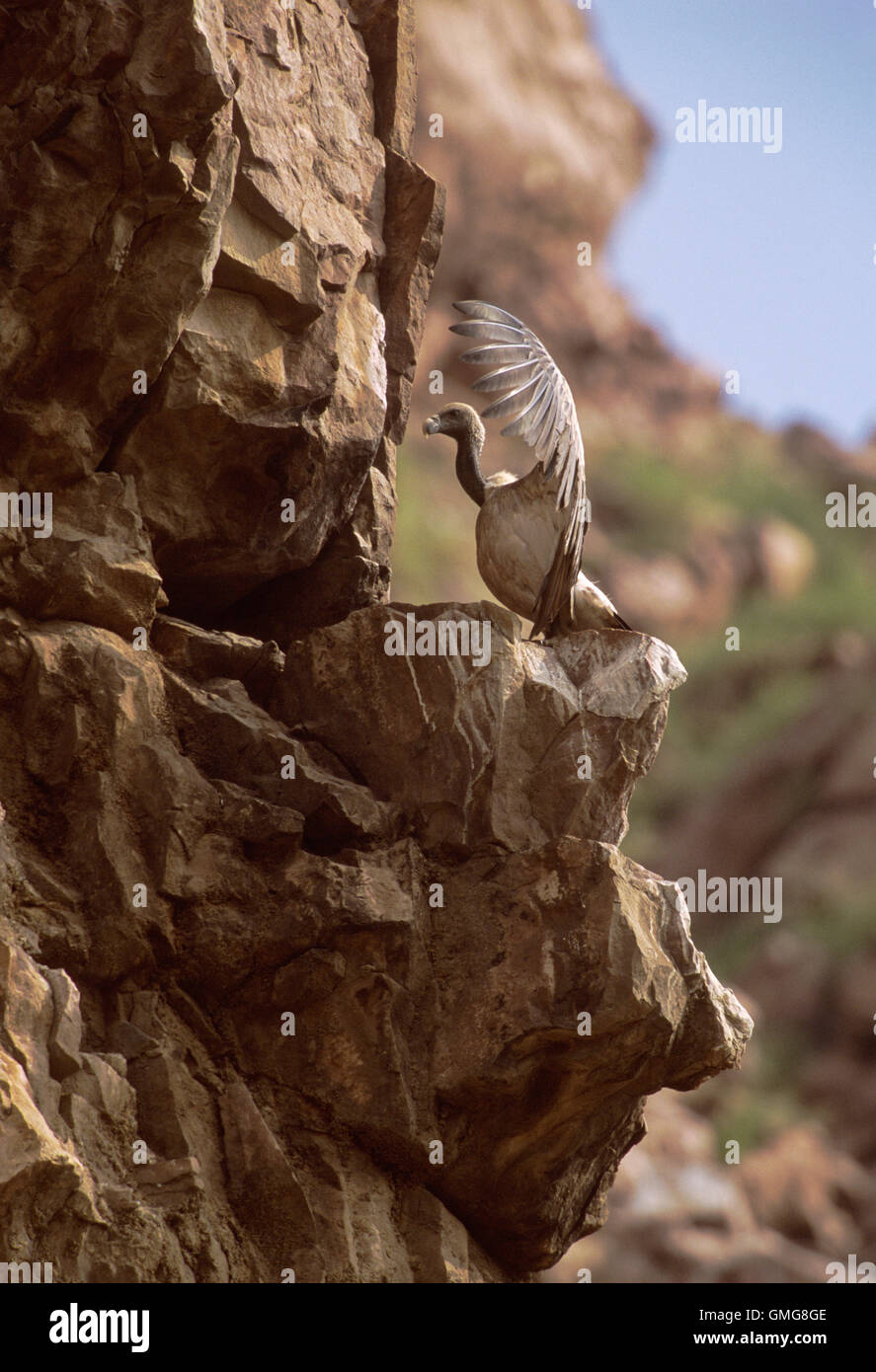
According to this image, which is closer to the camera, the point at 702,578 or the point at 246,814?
the point at 246,814

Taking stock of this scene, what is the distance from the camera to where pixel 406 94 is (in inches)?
397

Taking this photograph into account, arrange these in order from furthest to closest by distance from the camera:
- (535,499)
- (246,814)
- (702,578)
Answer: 1. (702,578)
2. (535,499)
3. (246,814)

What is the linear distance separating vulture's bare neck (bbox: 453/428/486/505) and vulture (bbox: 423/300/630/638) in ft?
0.24

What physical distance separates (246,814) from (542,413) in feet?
8.16

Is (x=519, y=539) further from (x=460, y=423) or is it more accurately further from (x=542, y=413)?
(x=460, y=423)

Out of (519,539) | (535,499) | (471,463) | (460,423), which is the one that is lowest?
(519,539)

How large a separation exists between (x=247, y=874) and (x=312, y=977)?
54 cm

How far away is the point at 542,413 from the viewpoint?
335 inches

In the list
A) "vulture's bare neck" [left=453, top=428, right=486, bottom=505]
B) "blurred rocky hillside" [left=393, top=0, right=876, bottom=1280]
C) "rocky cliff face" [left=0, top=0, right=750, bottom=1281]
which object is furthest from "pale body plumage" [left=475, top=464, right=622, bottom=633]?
"blurred rocky hillside" [left=393, top=0, right=876, bottom=1280]

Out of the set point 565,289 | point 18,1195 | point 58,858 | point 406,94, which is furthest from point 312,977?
point 565,289

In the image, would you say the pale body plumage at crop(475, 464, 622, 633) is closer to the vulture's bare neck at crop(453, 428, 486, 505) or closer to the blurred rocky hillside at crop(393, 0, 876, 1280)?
the vulture's bare neck at crop(453, 428, 486, 505)

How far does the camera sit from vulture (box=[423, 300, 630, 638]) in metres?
8.50

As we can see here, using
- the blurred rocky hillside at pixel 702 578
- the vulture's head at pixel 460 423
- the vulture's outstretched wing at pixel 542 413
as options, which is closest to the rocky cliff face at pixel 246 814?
the vulture's outstretched wing at pixel 542 413

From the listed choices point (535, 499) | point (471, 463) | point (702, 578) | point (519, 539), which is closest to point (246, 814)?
point (519, 539)
